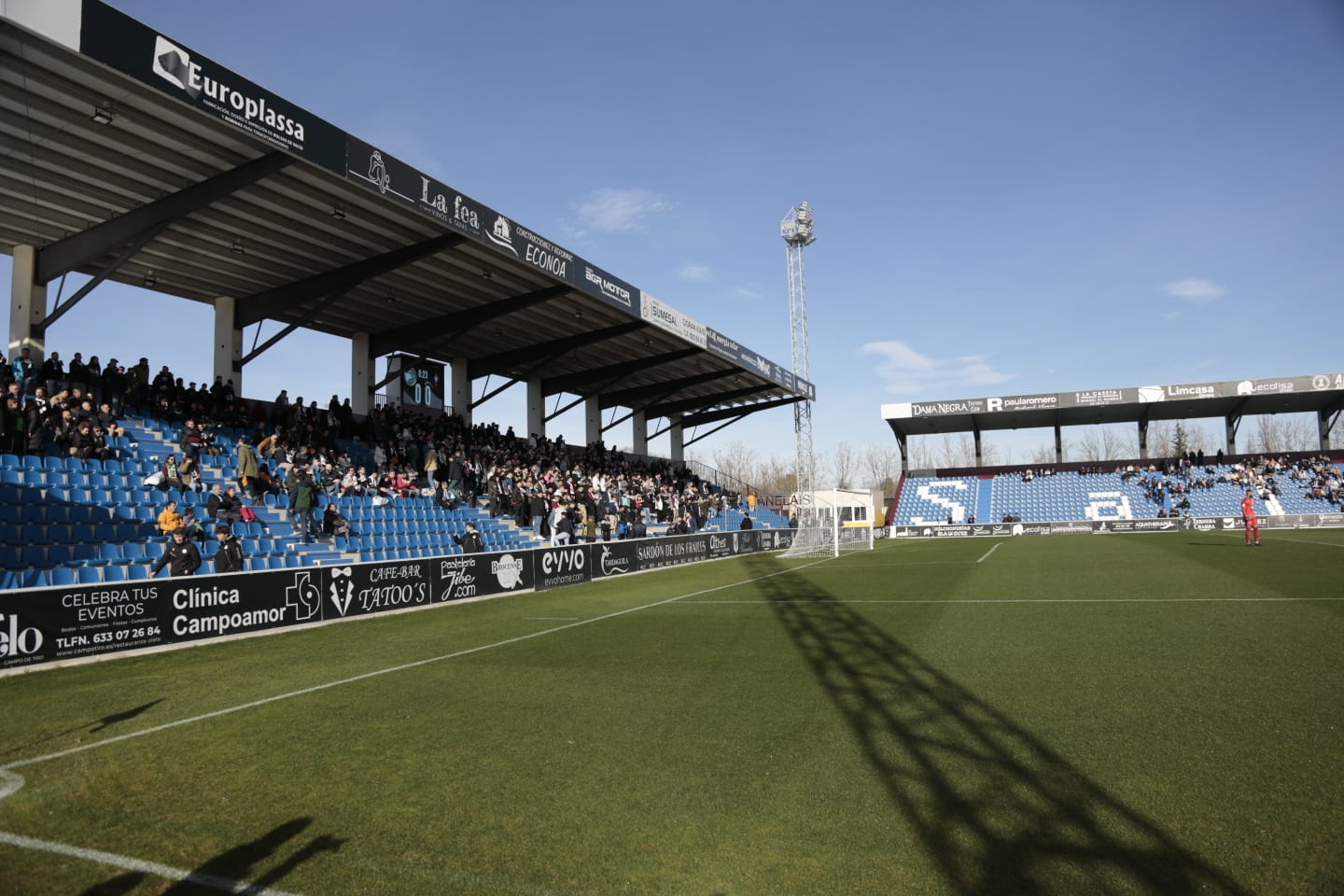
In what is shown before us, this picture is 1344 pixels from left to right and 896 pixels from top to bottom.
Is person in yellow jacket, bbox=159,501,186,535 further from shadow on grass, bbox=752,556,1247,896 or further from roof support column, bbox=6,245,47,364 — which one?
shadow on grass, bbox=752,556,1247,896

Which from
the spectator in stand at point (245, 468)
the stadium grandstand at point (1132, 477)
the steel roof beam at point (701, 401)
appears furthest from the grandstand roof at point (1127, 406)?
the spectator in stand at point (245, 468)

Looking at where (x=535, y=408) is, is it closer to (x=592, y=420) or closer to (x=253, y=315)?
(x=592, y=420)

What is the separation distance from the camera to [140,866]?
399 cm

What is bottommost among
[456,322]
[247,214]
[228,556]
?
[228,556]

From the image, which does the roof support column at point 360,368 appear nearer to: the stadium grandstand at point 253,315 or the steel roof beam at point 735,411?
the stadium grandstand at point 253,315

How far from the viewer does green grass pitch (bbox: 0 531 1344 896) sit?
3.78m

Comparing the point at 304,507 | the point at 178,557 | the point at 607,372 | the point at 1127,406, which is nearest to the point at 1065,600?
the point at 178,557

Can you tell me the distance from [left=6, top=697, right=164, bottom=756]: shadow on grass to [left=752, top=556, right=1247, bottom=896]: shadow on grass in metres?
6.67

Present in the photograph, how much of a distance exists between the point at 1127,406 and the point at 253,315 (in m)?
49.5

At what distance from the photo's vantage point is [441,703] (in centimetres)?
728

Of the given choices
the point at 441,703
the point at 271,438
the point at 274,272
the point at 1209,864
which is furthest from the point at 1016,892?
the point at 274,272

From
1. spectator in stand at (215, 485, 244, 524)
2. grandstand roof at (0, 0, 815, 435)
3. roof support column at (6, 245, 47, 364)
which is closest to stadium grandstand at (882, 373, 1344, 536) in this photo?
grandstand roof at (0, 0, 815, 435)

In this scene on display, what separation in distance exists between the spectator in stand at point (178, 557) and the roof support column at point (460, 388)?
17716mm

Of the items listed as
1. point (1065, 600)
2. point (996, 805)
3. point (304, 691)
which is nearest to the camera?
point (996, 805)
